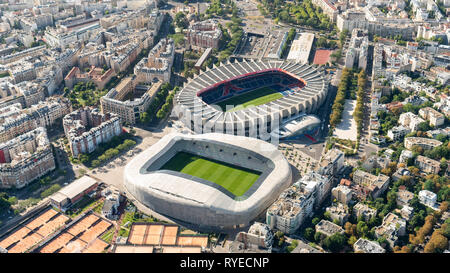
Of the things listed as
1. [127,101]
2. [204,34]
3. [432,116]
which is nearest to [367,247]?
[432,116]

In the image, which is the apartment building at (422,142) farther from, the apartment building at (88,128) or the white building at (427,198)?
the apartment building at (88,128)

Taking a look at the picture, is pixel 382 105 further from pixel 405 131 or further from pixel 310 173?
pixel 310 173

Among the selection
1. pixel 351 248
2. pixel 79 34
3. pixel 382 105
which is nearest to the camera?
pixel 351 248

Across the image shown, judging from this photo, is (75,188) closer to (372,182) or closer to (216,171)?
(216,171)

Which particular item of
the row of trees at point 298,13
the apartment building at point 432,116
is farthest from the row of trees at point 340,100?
the row of trees at point 298,13
